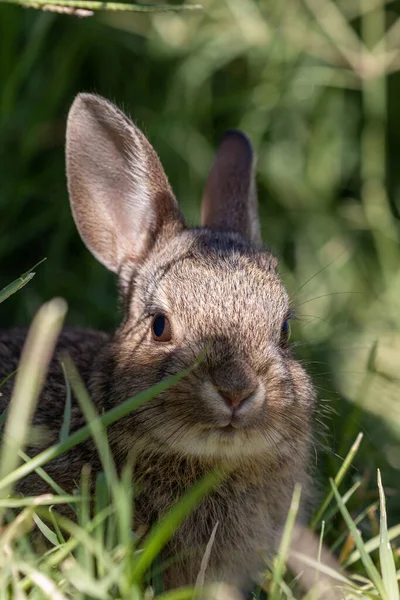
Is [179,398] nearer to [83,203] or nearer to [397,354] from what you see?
[83,203]

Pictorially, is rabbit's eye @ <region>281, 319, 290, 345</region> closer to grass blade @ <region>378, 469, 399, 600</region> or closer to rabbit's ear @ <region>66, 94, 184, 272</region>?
rabbit's ear @ <region>66, 94, 184, 272</region>

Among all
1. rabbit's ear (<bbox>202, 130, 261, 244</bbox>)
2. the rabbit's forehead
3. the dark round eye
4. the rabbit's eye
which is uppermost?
rabbit's ear (<bbox>202, 130, 261, 244</bbox>)

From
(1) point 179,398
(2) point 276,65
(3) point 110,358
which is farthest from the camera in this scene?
(2) point 276,65

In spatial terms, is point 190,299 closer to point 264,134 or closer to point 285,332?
point 285,332

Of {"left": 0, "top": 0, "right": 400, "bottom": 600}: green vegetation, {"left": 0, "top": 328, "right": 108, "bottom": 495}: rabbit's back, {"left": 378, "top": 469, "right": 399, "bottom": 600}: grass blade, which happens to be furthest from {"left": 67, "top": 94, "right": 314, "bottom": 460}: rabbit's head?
{"left": 0, "top": 0, "right": 400, "bottom": 600}: green vegetation

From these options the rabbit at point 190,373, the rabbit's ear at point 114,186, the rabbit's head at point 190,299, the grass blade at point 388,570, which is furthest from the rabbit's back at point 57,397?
the grass blade at point 388,570

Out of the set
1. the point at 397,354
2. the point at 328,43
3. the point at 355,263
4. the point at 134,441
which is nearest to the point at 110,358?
the point at 134,441
